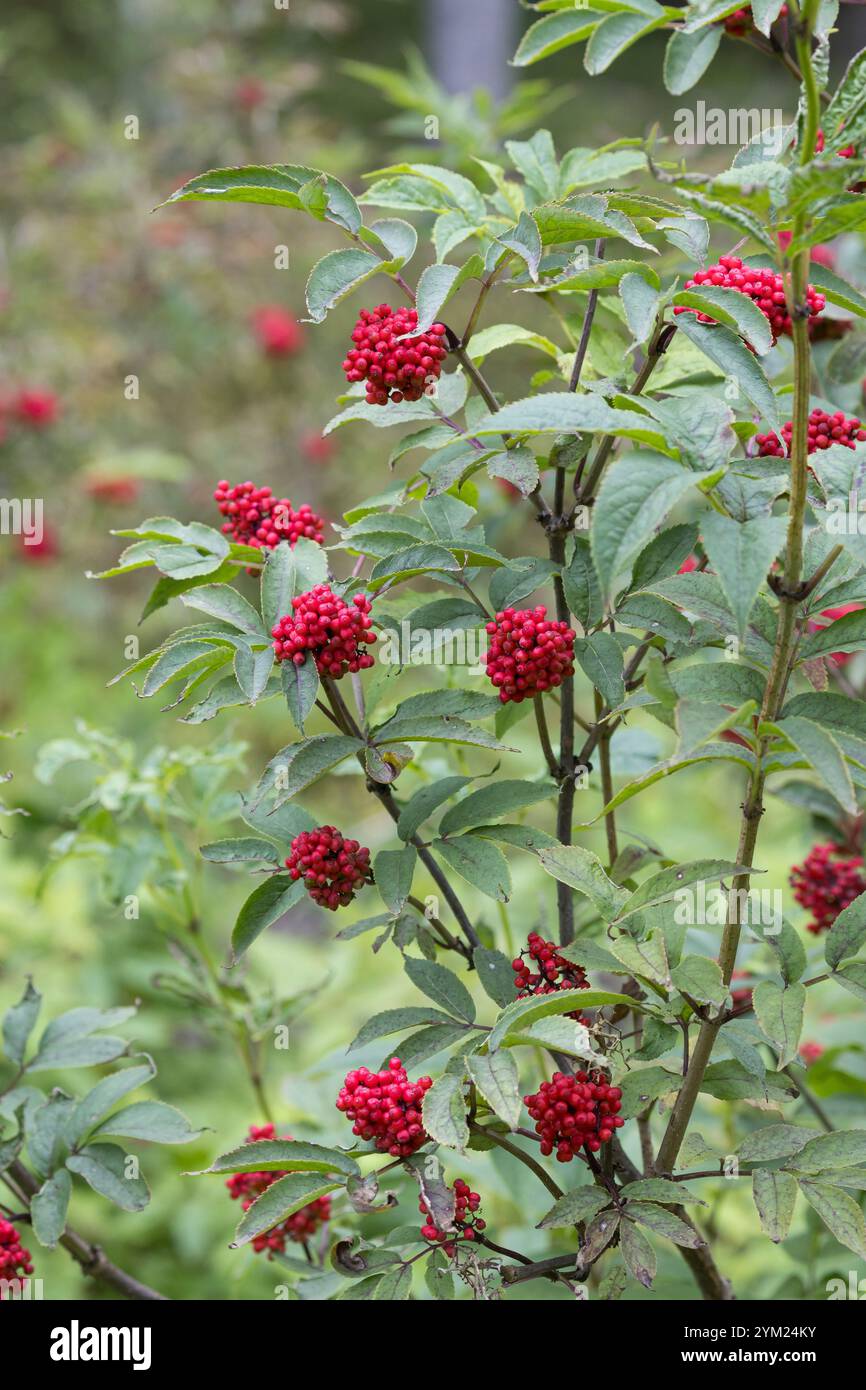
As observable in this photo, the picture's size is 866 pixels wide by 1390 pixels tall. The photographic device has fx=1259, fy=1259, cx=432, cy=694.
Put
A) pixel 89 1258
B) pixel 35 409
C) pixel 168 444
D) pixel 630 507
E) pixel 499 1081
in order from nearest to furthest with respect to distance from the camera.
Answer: pixel 630 507, pixel 499 1081, pixel 89 1258, pixel 35 409, pixel 168 444

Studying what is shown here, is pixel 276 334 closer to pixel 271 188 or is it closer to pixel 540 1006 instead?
pixel 271 188

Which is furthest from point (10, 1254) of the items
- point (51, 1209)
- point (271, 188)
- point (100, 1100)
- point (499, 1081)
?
point (271, 188)

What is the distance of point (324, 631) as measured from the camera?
0.87 meters

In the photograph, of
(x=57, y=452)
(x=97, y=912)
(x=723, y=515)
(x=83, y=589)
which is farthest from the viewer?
(x=83, y=589)

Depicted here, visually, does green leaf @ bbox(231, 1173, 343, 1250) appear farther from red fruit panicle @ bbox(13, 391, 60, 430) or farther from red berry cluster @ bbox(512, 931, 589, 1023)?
red fruit panicle @ bbox(13, 391, 60, 430)

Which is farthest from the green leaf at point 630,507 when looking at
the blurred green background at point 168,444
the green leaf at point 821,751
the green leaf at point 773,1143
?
the blurred green background at point 168,444

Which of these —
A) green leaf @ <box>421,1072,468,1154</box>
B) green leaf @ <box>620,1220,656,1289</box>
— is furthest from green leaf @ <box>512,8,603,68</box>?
green leaf @ <box>620,1220,656,1289</box>

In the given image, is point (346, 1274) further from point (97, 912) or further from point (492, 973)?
point (97, 912)

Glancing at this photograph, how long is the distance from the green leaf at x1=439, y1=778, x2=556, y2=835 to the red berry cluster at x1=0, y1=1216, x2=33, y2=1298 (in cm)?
50

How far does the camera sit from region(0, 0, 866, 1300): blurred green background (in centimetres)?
228

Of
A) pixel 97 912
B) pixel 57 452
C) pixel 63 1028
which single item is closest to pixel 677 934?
pixel 63 1028

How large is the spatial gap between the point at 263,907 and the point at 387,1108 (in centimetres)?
18
